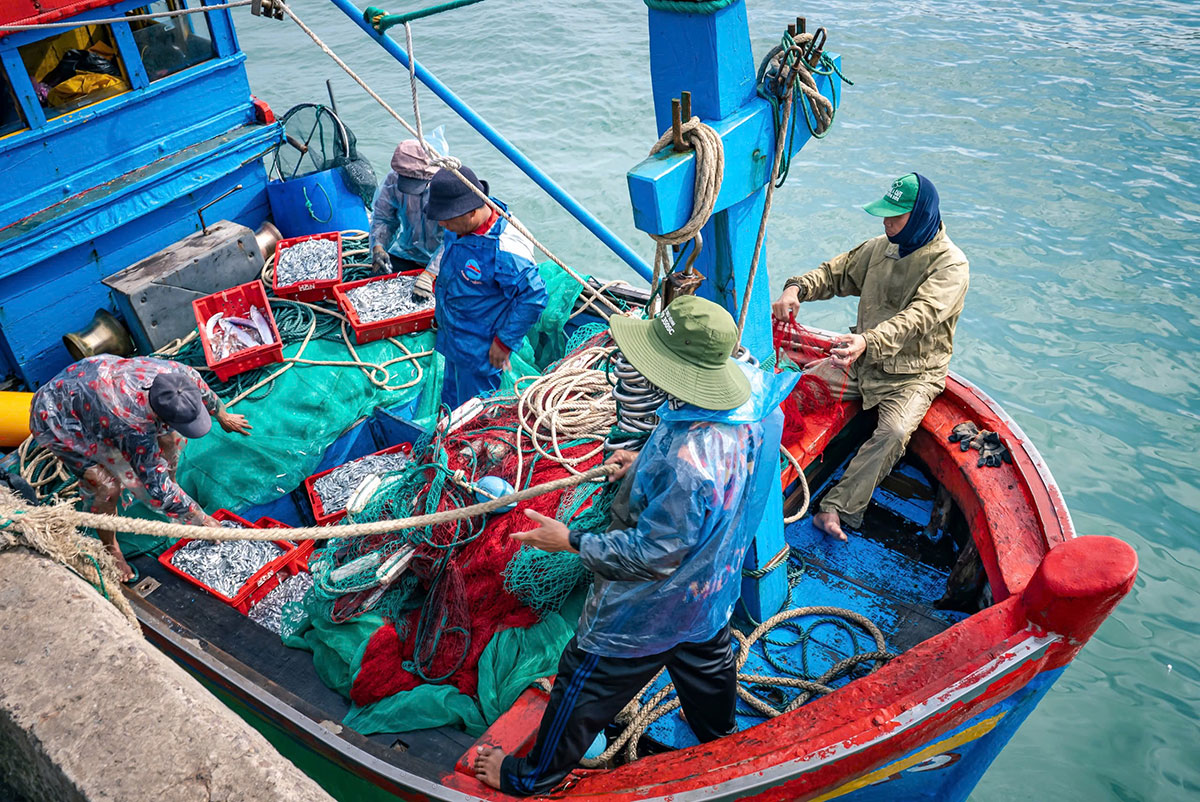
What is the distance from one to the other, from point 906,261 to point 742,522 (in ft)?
6.71

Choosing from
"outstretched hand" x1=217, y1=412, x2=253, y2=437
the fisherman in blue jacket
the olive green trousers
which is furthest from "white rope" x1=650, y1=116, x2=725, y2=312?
"outstretched hand" x1=217, y1=412, x2=253, y2=437

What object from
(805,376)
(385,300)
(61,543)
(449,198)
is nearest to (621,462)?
(805,376)

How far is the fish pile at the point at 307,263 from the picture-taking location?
19.4ft

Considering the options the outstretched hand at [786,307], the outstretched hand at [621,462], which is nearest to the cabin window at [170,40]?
the outstretched hand at [786,307]

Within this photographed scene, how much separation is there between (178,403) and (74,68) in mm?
2893

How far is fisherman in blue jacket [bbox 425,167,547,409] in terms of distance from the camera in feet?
14.7

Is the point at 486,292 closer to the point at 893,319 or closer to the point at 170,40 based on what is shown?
the point at 893,319

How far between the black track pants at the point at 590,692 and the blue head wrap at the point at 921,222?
2.18 m

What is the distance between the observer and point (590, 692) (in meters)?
2.79

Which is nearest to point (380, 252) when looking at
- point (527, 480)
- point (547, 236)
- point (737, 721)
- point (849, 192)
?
point (527, 480)

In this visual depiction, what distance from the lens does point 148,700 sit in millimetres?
2162

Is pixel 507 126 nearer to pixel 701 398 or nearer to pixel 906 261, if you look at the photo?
pixel 906 261

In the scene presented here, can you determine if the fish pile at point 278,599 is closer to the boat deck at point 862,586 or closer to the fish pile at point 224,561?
the fish pile at point 224,561

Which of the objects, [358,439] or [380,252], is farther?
[380,252]
